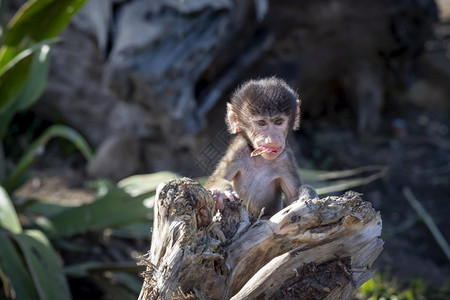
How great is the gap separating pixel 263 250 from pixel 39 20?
2.66 metres

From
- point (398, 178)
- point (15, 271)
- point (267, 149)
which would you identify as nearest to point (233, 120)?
point (267, 149)

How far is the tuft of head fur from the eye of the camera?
2.67 meters

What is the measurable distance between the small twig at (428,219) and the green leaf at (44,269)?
9.46ft

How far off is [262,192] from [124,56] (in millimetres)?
2085

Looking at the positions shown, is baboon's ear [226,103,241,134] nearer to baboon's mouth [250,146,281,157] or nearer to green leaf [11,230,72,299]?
baboon's mouth [250,146,281,157]

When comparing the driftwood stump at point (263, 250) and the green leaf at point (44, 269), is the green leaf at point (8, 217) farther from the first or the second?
the driftwood stump at point (263, 250)

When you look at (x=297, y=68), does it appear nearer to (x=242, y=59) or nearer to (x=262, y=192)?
(x=242, y=59)

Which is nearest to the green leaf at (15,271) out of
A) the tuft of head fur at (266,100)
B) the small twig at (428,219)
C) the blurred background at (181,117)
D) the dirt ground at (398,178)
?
the blurred background at (181,117)

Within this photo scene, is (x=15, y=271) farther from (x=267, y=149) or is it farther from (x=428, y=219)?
(x=428, y=219)

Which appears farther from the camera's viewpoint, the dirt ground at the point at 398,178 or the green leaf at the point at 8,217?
the dirt ground at the point at 398,178

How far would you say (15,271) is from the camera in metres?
3.30

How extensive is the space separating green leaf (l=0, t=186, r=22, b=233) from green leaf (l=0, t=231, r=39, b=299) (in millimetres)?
58

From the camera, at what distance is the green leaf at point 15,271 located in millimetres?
3234

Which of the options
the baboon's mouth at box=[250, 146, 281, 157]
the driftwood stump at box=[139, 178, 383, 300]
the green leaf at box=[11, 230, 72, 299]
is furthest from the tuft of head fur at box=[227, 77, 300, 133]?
the green leaf at box=[11, 230, 72, 299]
